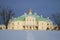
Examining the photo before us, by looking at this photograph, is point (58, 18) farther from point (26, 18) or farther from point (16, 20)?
point (16, 20)

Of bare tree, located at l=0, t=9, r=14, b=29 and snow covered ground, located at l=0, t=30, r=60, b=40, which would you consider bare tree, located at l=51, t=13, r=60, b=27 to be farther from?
bare tree, located at l=0, t=9, r=14, b=29

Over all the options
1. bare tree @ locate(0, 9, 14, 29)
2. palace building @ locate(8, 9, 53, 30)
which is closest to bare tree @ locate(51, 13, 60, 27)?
palace building @ locate(8, 9, 53, 30)

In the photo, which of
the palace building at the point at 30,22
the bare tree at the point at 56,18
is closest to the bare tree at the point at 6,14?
the palace building at the point at 30,22

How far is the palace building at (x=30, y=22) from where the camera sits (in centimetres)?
199

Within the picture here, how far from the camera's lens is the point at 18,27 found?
199cm

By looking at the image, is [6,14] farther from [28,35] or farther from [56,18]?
[56,18]

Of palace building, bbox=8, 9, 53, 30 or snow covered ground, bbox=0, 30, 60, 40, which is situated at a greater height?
palace building, bbox=8, 9, 53, 30

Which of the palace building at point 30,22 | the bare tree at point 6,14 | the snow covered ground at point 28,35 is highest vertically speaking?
the bare tree at point 6,14

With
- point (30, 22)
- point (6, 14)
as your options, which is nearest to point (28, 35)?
point (30, 22)

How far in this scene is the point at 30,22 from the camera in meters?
2.02

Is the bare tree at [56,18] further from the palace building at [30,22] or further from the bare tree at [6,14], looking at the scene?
the bare tree at [6,14]

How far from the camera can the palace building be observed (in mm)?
1988

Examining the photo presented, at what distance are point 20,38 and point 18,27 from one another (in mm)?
158

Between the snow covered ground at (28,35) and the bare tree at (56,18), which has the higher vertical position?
the bare tree at (56,18)
